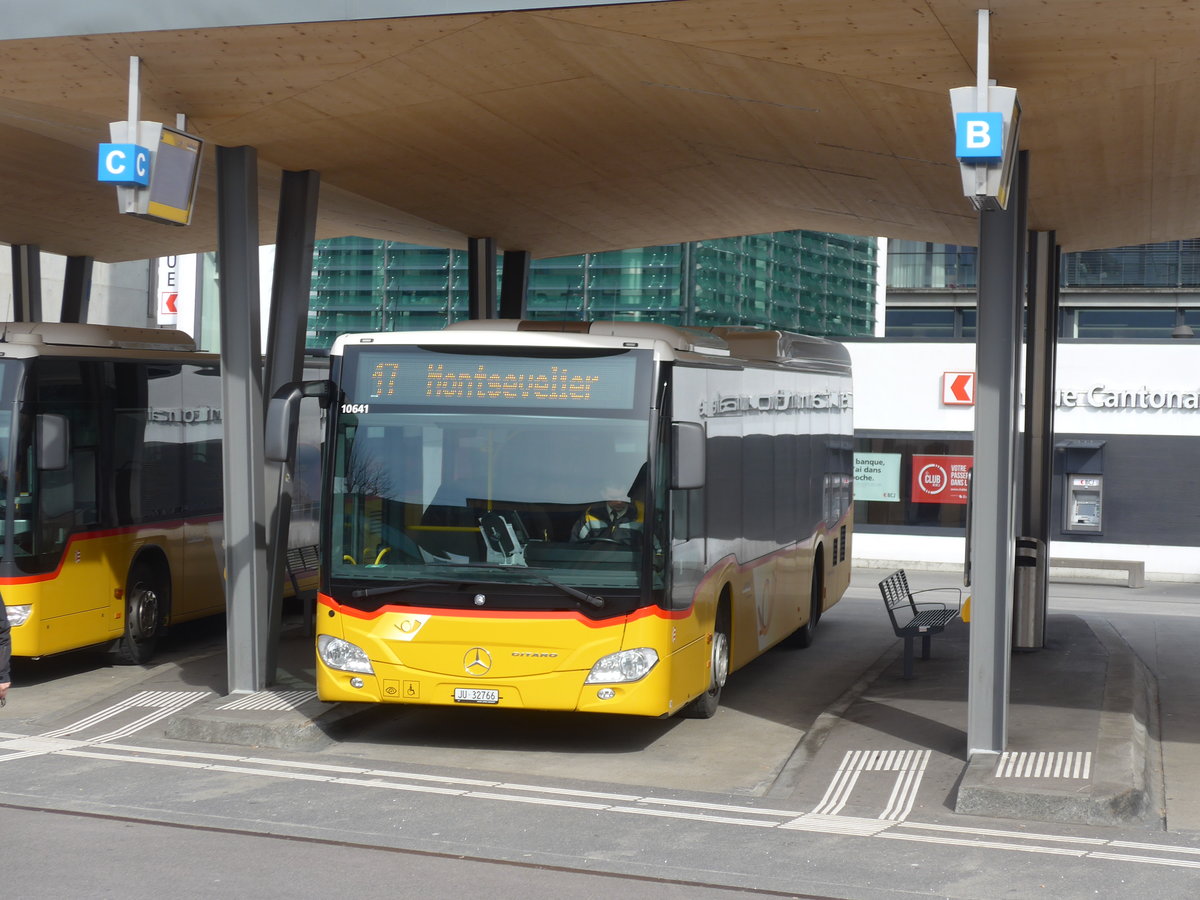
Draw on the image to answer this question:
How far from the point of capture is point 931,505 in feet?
93.2

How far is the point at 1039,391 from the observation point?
54.1 ft

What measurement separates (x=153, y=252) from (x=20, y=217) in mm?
2949

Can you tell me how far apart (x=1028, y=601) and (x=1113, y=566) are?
1130 centimetres

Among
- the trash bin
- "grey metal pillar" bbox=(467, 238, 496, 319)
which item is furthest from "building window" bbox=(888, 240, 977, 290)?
the trash bin

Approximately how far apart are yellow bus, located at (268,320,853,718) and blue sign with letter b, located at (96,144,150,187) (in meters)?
1.80

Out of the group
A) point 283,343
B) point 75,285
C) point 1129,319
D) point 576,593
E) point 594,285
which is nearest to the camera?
point 576,593

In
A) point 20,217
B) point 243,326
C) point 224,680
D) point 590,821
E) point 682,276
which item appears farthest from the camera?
point 682,276

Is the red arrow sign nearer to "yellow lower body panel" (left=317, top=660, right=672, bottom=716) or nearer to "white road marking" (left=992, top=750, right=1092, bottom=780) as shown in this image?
"white road marking" (left=992, top=750, right=1092, bottom=780)

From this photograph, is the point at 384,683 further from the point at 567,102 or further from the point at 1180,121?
the point at 1180,121

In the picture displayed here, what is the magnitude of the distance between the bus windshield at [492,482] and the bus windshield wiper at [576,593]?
0.02 meters

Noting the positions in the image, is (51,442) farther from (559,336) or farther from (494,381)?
(559,336)

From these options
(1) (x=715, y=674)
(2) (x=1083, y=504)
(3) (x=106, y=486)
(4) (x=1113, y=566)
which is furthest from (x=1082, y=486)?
(3) (x=106, y=486)

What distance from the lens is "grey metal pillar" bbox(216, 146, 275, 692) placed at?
1188 centimetres

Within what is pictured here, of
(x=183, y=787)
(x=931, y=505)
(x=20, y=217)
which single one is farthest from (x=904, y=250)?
(x=183, y=787)
